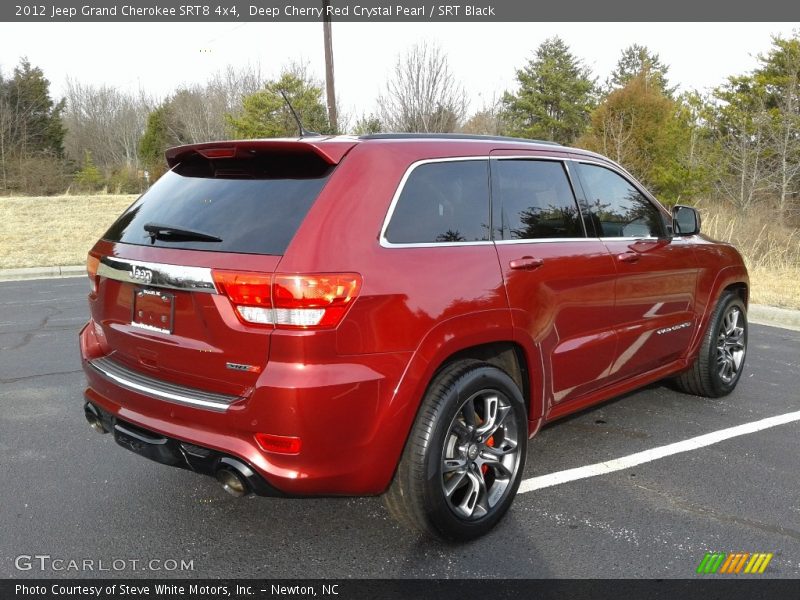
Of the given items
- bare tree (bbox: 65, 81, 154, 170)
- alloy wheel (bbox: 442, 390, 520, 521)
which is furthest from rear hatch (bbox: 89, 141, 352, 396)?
bare tree (bbox: 65, 81, 154, 170)

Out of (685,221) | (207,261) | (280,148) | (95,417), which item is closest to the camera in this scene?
(207,261)

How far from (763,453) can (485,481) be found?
203 cm

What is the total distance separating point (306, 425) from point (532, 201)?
1738mm

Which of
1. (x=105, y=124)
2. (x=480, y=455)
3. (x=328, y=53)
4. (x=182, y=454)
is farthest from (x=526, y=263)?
(x=105, y=124)

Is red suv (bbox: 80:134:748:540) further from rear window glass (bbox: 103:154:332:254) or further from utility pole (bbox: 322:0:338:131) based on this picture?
utility pole (bbox: 322:0:338:131)

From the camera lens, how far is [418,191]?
2.85m

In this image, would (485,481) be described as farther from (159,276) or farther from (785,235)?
(785,235)

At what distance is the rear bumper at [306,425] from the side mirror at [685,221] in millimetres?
2714

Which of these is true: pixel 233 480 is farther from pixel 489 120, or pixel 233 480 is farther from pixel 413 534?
pixel 489 120

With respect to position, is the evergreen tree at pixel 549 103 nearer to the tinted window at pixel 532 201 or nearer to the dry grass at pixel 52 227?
the dry grass at pixel 52 227

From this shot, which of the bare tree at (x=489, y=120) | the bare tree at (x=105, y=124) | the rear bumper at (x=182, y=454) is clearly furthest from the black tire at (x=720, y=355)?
the bare tree at (x=105, y=124)

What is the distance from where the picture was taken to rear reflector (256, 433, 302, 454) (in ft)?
7.98

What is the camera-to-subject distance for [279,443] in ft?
8.04
